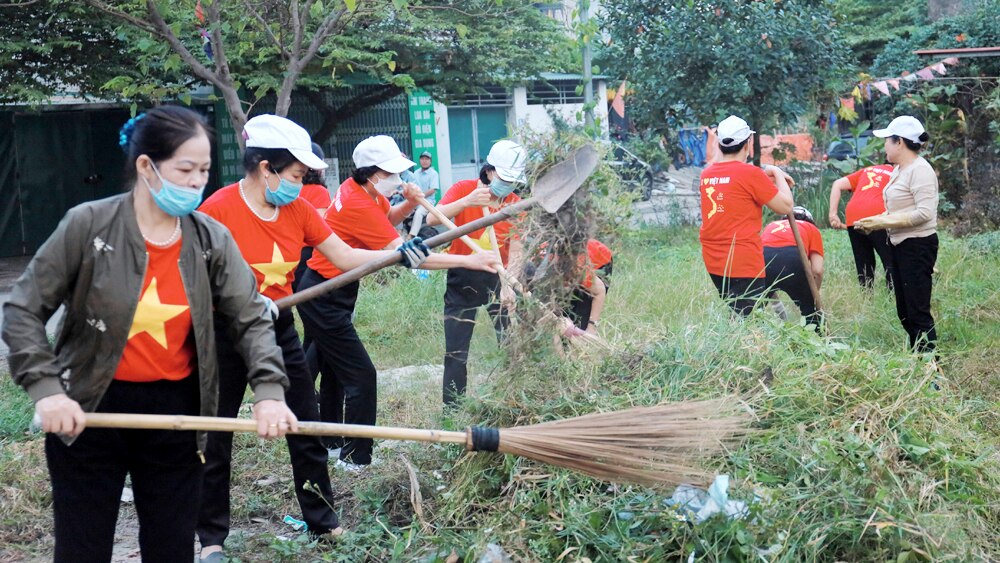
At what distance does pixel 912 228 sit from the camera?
6.07 meters

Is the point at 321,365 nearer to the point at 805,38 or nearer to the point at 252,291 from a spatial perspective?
the point at 252,291

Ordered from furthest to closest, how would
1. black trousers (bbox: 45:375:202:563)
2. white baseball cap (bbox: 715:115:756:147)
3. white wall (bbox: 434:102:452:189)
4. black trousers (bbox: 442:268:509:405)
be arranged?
white wall (bbox: 434:102:452:189) → white baseball cap (bbox: 715:115:756:147) → black trousers (bbox: 442:268:509:405) → black trousers (bbox: 45:375:202:563)

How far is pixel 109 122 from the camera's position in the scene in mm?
16750

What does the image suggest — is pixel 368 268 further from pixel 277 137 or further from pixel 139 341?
pixel 139 341

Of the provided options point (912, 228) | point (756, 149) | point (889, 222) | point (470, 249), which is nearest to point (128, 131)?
point (470, 249)

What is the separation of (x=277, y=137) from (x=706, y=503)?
210cm

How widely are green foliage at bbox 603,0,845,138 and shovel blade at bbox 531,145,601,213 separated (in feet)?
26.6

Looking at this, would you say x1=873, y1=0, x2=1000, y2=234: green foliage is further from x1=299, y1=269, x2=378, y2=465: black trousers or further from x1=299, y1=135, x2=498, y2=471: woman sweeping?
x1=299, y1=269, x2=378, y2=465: black trousers

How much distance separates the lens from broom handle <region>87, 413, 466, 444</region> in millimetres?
2619

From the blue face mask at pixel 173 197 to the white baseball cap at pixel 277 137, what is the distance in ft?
3.57

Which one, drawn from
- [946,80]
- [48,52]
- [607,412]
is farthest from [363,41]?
[607,412]

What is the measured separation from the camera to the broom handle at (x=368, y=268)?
3.86 meters

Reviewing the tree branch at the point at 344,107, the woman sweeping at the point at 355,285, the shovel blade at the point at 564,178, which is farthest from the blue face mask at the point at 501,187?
the tree branch at the point at 344,107

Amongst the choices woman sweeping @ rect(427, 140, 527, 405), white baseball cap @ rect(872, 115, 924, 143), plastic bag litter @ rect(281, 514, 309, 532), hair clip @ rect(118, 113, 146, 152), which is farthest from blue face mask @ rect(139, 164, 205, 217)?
white baseball cap @ rect(872, 115, 924, 143)
